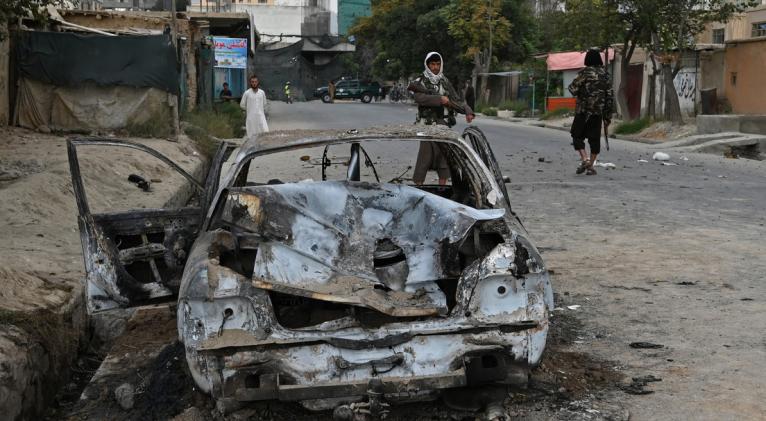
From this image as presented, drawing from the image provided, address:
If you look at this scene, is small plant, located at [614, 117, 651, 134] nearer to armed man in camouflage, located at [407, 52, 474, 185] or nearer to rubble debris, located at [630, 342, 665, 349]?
armed man in camouflage, located at [407, 52, 474, 185]

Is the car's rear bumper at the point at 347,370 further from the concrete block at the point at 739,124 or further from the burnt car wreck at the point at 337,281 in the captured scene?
the concrete block at the point at 739,124

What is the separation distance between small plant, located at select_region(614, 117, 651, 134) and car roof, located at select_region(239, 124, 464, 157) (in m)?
23.4

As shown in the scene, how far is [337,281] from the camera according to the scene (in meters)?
4.48

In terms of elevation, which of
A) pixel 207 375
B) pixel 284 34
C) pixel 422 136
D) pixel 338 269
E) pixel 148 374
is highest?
pixel 284 34

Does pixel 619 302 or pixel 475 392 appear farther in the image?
pixel 619 302

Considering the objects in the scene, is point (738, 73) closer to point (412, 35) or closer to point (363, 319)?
point (363, 319)

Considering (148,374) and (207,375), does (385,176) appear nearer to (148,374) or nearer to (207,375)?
(148,374)

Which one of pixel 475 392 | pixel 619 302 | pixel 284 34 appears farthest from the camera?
pixel 284 34

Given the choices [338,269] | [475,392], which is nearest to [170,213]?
[338,269]

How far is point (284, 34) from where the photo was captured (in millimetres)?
79125

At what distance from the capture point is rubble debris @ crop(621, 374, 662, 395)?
14.8 feet

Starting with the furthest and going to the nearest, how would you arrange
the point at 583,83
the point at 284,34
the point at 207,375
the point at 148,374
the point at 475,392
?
the point at 284,34 < the point at 583,83 < the point at 148,374 < the point at 475,392 < the point at 207,375

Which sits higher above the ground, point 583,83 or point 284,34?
point 284,34

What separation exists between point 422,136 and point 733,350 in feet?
7.03
